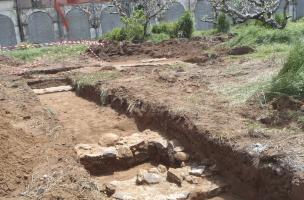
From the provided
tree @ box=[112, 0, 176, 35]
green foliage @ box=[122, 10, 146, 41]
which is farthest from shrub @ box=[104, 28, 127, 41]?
tree @ box=[112, 0, 176, 35]

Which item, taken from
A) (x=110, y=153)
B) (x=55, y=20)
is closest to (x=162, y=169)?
(x=110, y=153)

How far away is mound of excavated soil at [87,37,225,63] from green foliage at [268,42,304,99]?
742 centimetres

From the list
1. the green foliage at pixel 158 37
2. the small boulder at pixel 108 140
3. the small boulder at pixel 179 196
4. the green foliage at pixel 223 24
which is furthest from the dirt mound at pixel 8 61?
the small boulder at pixel 179 196

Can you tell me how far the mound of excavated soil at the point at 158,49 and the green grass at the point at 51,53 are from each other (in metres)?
0.63

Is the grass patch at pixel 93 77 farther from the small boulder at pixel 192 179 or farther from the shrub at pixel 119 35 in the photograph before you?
the shrub at pixel 119 35

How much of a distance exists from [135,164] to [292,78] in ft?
8.51

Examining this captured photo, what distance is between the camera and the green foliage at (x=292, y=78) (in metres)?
6.60

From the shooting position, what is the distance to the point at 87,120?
336 inches

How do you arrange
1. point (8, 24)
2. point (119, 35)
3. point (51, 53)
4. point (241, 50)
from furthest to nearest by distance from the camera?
point (8, 24) → point (119, 35) → point (51, 53) → point (241, 50)

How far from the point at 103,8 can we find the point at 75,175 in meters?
26.7

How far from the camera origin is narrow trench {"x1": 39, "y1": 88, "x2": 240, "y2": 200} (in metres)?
5.26

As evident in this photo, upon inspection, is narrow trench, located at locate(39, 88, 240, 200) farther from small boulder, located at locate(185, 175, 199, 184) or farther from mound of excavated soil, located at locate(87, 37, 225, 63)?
mound of excavated soil, located at locate(87, 37, 225, 63)

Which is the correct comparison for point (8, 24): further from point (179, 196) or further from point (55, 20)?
point (179, 196)

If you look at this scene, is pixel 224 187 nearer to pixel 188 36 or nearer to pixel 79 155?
pixel 79 155
